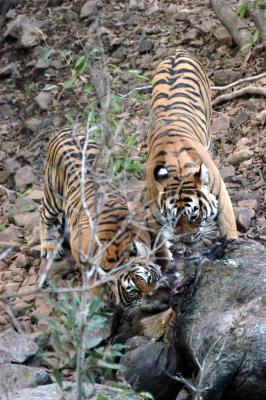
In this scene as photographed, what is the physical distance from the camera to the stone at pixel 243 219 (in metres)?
6.90

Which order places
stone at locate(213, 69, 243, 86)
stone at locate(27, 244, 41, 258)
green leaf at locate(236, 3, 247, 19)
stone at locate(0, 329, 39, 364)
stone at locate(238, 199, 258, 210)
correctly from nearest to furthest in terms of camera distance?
stone at locate(0, 329, 39, 364) < stone at locate(238, 199, 258, 210) < stone at locate(27, 244, 41, 258) < stone at locate(213, 69, 243, 86) < green leaf at locate(236, 3, 247, 19)

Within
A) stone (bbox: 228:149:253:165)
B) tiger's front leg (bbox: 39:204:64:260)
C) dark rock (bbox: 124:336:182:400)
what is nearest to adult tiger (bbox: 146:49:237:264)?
stone (bbox: 228:149:253:165)

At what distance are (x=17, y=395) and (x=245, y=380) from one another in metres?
1.27

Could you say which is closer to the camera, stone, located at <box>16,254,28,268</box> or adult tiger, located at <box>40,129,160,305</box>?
adult tiger, located at <box>40,129,160,305</box>

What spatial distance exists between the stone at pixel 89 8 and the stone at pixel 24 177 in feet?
8.80

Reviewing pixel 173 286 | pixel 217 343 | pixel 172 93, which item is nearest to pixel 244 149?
pixel 172 93

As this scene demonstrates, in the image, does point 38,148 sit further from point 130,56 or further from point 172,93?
point 172,93

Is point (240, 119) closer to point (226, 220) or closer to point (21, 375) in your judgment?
point (226, 220)

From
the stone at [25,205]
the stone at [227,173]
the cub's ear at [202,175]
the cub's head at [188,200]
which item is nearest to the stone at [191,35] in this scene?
the stone at [227,173]

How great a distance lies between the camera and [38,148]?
9.74 m

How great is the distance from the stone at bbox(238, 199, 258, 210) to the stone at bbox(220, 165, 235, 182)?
46 cm

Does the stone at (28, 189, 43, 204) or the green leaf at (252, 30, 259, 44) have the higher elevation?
the green leaf at (252, 30, 259, 44)

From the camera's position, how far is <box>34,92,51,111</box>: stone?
33.3 feet

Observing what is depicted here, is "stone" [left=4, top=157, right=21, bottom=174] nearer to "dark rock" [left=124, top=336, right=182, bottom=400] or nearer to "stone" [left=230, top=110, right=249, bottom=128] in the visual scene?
"stone" [left=230, top=110, right=249, bottom=128]
